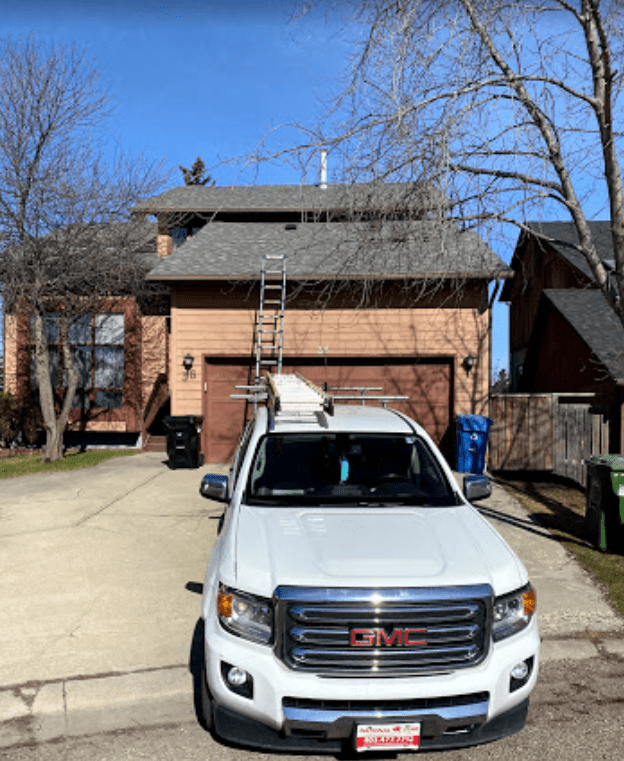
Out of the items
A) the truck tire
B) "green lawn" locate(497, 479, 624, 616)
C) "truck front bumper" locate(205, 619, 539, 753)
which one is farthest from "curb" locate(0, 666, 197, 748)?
"green lawn" locate(497, 479, 624, 616)

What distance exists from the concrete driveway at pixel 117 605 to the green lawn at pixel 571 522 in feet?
0.56

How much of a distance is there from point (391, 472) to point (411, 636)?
1.75 m

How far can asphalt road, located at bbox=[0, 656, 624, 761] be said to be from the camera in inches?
145

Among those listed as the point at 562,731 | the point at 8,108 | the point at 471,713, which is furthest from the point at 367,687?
the point at 8,108

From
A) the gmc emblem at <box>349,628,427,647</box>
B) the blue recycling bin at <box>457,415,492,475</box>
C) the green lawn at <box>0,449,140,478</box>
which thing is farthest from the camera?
the green lawn at <box>0,449,140,478</box>

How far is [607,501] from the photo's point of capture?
7570 mm

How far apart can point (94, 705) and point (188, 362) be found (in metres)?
10.6

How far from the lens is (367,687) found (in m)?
3.19

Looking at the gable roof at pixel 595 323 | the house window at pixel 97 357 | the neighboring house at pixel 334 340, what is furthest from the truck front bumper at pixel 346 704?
the house window at pixel 97 357

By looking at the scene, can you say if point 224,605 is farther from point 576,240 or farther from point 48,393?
point 576,240

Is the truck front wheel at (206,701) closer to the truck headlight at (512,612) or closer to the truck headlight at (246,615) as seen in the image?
the truck headlight at (246,615)

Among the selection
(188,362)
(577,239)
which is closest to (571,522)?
(188,362)

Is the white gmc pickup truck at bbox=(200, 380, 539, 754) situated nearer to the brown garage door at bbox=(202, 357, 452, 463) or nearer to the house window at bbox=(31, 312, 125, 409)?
the brown garage door at bbox=(202, 357, 452, 463)

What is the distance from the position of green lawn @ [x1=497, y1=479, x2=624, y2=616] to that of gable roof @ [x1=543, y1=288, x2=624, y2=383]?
222cm
